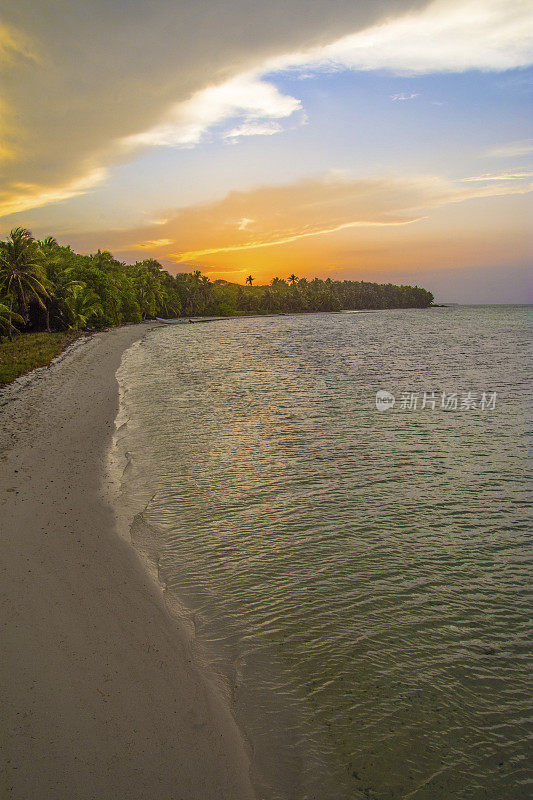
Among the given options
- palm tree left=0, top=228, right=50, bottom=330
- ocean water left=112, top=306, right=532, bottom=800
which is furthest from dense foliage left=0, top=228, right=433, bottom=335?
ocean water left=112, top=306, right=532, bottom=800

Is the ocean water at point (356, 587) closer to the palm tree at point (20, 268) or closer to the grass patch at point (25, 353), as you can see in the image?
the grass patch at point (25, 353)

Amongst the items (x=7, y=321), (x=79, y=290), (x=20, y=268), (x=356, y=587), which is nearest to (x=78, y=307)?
(x=79, y=290)

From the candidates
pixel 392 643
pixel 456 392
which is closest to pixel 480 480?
pixel 392 643

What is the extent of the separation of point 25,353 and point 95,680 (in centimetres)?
4512

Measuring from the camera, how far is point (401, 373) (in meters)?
38.8

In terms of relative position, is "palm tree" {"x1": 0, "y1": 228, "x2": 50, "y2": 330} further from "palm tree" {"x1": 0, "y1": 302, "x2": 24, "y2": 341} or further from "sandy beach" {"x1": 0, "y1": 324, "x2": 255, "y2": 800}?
"sandy beach" {"x1": 0, "y1": 324, "x2": 255, "y2": 800}

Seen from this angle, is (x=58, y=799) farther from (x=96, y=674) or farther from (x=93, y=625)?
(x=93, y=625)

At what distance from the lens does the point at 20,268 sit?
58.6 m

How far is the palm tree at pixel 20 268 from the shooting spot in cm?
5775

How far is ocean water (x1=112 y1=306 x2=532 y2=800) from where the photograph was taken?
5.11 meters

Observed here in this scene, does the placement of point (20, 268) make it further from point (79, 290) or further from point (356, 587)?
point (356, 587)

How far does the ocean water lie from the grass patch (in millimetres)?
19197

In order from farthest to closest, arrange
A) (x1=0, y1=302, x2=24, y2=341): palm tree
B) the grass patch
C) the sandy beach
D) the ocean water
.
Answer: (x1=0, y1=302, x2=24, y2=341): palm tree
the grass patch
the ocean water
the sandy beach

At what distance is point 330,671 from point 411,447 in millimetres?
11722
